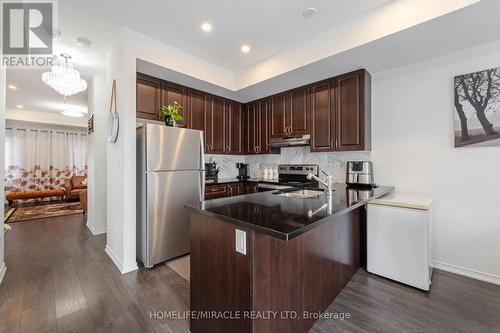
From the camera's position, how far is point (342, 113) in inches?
117

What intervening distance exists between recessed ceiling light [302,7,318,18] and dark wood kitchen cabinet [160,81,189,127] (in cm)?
203

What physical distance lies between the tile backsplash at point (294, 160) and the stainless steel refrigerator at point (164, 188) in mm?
1333

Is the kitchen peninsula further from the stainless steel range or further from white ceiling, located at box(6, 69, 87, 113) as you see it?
white ceiling, located at box(6, 69, 87, 113)

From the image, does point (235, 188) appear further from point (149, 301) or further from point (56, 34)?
point (56, 34)

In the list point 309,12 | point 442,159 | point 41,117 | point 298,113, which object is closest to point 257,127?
point 298,113

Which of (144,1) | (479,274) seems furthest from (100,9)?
(479,274)

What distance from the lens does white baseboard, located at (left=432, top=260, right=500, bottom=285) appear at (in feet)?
7.28

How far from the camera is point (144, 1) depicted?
2059 mm

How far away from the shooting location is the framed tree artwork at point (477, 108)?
2215mm

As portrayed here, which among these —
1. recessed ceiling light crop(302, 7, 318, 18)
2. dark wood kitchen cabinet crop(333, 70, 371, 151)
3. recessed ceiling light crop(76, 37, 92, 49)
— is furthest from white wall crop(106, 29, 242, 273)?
dark wood kitchen cabinet crop(333, 70, 371, 151)

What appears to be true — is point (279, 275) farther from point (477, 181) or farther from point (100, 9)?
point (100, 9)

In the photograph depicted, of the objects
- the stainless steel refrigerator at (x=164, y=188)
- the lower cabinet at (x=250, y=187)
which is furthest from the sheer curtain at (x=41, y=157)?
the lower cabinet at (x=250, y=187)

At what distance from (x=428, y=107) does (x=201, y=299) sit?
10.4 feet

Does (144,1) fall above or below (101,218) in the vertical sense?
above
